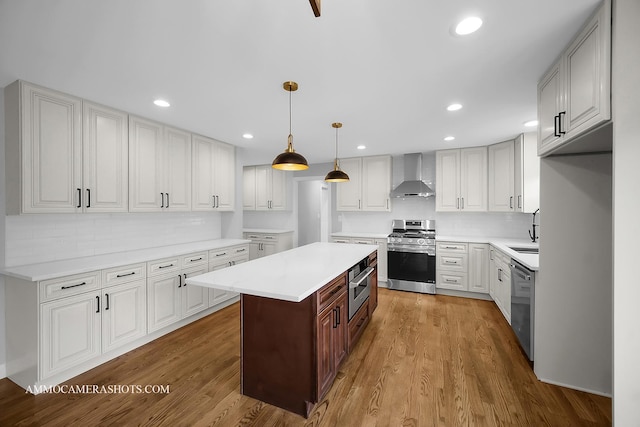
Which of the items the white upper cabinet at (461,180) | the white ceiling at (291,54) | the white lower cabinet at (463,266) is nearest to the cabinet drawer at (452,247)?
the white lower cabinet at (463,266)

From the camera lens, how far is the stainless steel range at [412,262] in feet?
14.7

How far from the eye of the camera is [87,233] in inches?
112

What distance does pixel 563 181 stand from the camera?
2062 mm

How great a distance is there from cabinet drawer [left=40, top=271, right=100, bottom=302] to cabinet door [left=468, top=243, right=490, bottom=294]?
4.72 meters

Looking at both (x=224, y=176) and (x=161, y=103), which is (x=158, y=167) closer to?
(x=161, y=103)

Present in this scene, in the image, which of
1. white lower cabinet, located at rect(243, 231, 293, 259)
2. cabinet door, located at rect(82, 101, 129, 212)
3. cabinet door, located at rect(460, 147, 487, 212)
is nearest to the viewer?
cabinet door, located at rect(82, 101, 129, 212)

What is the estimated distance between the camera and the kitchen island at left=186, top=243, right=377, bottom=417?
177 centimetres

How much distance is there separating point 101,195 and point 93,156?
1.27 feet

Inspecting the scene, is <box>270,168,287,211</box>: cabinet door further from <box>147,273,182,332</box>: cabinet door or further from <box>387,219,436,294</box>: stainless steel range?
<box>147,273,182,332</box>: cabinet door

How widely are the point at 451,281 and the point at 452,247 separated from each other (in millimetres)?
556

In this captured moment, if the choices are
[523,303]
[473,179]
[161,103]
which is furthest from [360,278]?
[473,179]

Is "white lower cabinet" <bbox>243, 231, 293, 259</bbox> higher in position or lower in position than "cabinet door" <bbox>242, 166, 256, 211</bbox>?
lower

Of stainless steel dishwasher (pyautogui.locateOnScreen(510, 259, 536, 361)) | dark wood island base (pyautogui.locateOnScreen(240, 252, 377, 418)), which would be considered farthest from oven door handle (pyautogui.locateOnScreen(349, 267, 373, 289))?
stainless steel dishwasher (pyautogui.locateOnScreen(510, 259, 536, 361))

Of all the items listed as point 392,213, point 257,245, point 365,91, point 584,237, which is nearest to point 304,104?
point 365,91
